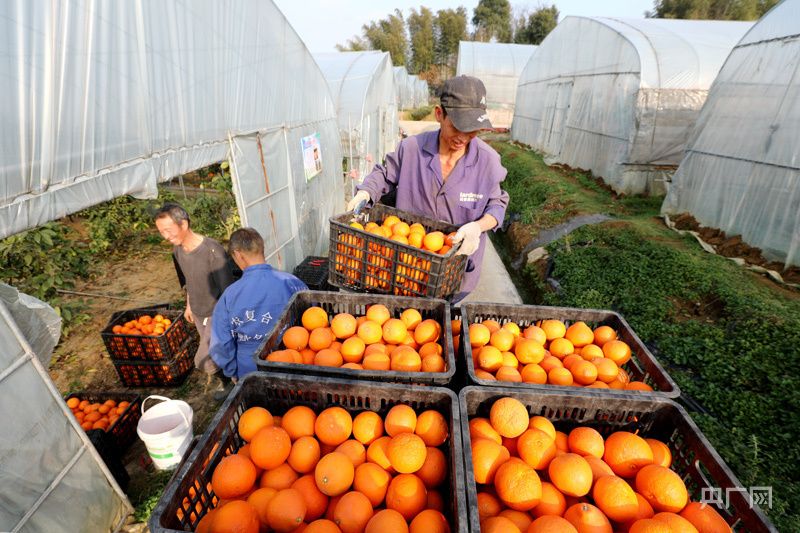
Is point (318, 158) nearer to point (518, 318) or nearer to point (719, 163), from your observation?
point (518, 318)

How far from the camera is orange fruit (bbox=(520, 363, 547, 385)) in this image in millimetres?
1905

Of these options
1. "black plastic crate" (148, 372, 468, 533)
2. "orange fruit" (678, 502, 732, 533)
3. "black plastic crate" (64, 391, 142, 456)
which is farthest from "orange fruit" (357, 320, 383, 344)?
"black plastic crate" (64, 391, 142, 456)

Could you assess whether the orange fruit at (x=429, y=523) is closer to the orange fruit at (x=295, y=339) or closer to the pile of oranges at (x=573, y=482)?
the pile of oranges at (x=573, y=482)

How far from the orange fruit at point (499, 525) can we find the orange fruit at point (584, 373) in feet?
2.99

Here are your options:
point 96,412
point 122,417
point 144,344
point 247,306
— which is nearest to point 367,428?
point 247,306

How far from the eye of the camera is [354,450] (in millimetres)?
1562

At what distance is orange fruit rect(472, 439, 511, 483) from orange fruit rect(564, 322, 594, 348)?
3.44 feet

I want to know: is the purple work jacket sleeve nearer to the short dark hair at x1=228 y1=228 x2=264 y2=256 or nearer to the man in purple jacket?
the man in purple jacket

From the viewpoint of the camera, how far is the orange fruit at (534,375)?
1905mm

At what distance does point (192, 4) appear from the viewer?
134 inches

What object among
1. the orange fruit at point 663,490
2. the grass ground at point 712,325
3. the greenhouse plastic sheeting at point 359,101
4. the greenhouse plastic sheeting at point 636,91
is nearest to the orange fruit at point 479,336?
the orange fruit at point 663,490

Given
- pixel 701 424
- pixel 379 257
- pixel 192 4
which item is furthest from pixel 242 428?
pixel 701 424

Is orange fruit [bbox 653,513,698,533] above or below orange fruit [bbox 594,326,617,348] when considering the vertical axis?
below

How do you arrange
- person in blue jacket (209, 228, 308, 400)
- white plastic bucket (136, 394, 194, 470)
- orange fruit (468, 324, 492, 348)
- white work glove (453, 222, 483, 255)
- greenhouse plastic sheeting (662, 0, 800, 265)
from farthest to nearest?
greenhouse plastic sheeting (662, 0, 800, 265), white plastic bucket (136, 394, 194, 470), person in blue jacket (209, 228, 308, 400), white work glove (453, 222, 483, 255), orange fruit (468, 324, 492, 348)
